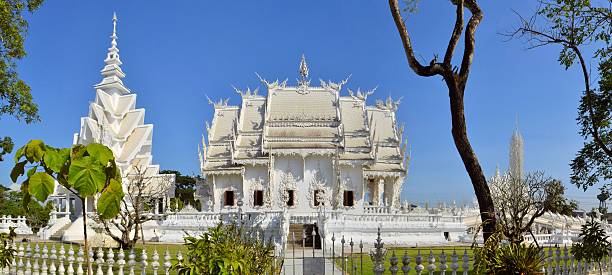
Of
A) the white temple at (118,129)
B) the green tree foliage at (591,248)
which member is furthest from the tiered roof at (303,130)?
the green tree foliage at (591,248)

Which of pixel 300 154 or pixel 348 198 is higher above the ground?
pixel 300 154

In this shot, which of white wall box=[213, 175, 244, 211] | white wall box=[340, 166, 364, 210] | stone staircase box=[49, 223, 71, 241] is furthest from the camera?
white wall box=[213, 175, 244, 211]

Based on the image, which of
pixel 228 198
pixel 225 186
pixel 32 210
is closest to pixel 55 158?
pixel 225 186

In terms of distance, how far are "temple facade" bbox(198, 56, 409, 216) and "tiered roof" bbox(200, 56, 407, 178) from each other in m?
0.06

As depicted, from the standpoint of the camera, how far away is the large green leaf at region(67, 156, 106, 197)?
6.18 m

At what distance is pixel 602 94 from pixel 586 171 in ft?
6.11

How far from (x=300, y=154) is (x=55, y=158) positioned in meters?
25.5

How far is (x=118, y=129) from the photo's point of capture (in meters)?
35.0

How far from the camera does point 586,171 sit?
12203 millimetres

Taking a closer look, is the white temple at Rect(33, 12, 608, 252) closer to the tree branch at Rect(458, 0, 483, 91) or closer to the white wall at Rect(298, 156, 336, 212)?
the white wall at Rect(298, 156, 336, 212)

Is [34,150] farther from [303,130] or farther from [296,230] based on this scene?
[303,130]

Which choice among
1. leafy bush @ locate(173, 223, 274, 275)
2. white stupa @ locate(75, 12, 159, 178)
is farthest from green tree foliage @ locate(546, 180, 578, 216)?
white stupa @ locate(75, 12, 159, 178)

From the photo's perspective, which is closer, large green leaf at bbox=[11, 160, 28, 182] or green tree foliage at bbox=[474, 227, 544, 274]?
large green leaf at bbox=[11, 160, 28, 182]

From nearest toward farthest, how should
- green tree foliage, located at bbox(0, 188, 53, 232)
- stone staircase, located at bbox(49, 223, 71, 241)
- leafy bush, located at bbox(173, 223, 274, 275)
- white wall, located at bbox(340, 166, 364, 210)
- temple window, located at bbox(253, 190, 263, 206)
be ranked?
leafy bush, located at bbox(173, 223, 274, 275), stone staircase, located at bbox(49, 223, 71, 241), white wall, located at bbox(340, 166, 364, 210), temple window, located at bbox(253, 190, 263, 206), green tree foliage, located at bbox(0, 188, 53, 232)
